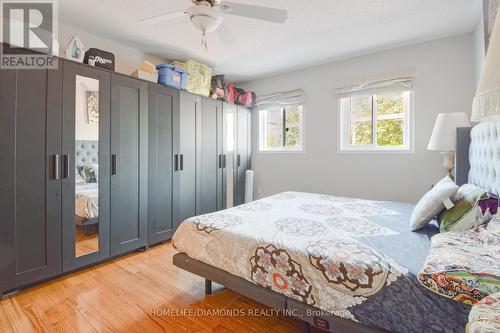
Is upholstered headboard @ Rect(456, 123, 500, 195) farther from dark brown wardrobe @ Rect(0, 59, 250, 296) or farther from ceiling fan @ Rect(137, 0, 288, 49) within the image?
dark brown wardrobe @ Rect(0, 59, 250, 296)

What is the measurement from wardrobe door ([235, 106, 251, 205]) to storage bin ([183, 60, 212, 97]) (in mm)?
815

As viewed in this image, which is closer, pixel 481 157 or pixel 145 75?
pixel 481 157

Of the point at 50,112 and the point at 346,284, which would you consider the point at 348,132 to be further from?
the point at 50,112

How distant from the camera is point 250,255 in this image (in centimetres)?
154

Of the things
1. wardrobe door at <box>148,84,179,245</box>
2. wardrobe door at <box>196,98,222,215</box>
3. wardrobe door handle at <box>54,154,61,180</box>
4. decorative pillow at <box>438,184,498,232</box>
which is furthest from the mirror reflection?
decorative pillow at <box>438,184,498,232</box>

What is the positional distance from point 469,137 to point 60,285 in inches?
154

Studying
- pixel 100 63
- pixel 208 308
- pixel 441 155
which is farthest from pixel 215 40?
pixel 441 155

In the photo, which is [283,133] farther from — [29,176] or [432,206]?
[29,176]

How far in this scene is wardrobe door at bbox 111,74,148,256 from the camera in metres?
2.51

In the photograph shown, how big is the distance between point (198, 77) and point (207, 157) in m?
1.12

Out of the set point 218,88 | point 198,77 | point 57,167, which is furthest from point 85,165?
point 218,88

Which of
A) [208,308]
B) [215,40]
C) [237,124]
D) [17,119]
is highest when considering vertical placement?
[215,40]

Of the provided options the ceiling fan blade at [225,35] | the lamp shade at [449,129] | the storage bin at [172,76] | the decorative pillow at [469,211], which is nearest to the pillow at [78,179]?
the storage bin at [172,76]

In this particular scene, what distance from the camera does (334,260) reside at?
1.26m
